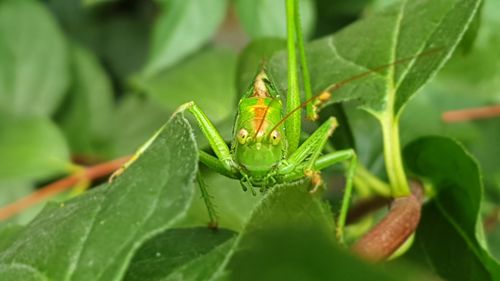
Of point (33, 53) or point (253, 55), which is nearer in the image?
point (253, 55)

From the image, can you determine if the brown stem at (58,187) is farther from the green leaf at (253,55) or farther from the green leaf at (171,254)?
the green leaf at (171,254)

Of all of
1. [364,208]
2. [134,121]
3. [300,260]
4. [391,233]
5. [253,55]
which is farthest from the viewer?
[134,121]

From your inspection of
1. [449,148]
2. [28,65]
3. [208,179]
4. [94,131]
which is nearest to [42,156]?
[94,131]

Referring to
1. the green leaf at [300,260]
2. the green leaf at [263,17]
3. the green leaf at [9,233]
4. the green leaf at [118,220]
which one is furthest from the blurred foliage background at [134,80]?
the green leaf at [300,260]

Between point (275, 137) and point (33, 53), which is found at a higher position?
point (33, 53)

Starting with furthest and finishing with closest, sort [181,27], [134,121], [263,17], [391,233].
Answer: [134,121] → [181,27] → [263,17] → [391,233]

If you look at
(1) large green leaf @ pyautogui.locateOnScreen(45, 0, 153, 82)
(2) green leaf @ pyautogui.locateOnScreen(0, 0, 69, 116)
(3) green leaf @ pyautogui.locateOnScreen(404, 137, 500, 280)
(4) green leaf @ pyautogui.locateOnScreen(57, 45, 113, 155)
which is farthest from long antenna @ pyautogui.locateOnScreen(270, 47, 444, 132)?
(1) large green leaf @ pyautogui.locateOnScreen(45, 0, 153, 82)

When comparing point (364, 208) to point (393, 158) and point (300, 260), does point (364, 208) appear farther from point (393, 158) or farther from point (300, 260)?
point (300, 260)

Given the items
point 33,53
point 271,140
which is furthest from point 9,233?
point 33,53
